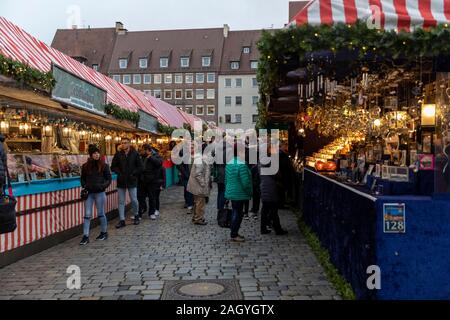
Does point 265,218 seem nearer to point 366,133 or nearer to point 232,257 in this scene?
point 232,257

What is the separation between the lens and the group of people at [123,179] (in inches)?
342

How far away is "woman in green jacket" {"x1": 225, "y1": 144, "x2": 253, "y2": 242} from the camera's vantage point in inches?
342

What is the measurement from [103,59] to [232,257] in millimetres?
67782

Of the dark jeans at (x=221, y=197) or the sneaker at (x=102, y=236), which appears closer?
the sneaker at (x=102, y=236)

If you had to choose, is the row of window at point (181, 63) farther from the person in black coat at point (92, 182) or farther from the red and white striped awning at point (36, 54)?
the person in black coat at point (92, 182)

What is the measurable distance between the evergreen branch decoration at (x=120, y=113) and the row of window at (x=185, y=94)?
56.6 m

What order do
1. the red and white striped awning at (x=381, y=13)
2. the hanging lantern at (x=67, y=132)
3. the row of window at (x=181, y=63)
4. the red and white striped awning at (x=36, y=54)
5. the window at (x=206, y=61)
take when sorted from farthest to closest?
the window at (x=206, y=61) → the row of window at (x=181, y=63) → the hanging lantern at (x=67, y=132) → the red and white striped awning at (x=36, y=54) → the red and white striped awning at (x=381, y=13)

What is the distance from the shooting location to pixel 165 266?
7039 millimetres

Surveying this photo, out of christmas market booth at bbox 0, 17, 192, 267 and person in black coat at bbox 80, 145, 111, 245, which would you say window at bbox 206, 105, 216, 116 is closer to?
christmas market booth at bbox 0, 17, 192, 267

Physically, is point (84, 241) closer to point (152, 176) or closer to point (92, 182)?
point (92, 182)

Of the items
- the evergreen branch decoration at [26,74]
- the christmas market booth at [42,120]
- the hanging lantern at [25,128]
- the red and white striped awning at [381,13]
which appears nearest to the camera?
the red and white striped awning at [381,13]

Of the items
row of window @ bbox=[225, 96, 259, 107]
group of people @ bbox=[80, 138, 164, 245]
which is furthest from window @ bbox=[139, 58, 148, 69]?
group of people @ bbox=[80, 138, 164, 245]

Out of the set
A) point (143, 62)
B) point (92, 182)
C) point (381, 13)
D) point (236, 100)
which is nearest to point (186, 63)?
point (143, 62)

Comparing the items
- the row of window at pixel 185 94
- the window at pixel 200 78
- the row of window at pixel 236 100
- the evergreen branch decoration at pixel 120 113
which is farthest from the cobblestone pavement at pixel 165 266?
the row of window at pixel 185 94
